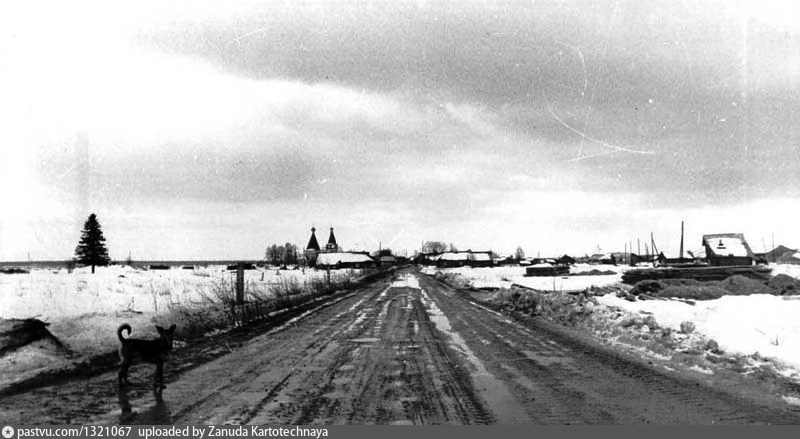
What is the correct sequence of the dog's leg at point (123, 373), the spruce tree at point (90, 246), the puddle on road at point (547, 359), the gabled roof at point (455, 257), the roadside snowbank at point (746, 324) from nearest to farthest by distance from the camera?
the dog's leg at point (123, 373), the puddle on road at point (547, 359), the roadside snowbank at point (746, 324), the spruce tree at point (90, 246), the gabled roof at point (455, 257)

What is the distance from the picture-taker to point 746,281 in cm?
3134

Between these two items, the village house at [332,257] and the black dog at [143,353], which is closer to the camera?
the black dog at [143,353]

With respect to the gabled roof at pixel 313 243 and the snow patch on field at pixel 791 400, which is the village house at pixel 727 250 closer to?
the snow patch on field at pixel 791 400

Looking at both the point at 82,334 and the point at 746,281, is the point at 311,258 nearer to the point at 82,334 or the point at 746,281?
the point at 746,281

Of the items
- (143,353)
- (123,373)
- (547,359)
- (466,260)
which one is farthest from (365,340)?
(466,260)

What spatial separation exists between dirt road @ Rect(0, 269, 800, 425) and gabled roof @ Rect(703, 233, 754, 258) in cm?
5440

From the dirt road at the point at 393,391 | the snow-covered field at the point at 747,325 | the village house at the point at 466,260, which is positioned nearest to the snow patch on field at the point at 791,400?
the dirt road at the point at 393,391

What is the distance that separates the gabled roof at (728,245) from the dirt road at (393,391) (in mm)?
54403

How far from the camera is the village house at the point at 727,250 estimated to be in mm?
55125

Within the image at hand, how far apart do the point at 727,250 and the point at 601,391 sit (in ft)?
195

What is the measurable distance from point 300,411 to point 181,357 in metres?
4.95

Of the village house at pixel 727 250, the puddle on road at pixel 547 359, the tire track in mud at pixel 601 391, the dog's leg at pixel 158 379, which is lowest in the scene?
the puddle on road at pixel 547 359

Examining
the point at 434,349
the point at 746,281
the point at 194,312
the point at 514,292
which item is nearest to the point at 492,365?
the point at 434,349

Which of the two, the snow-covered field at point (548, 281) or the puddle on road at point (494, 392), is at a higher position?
the puddle on road at point (494, 392)
